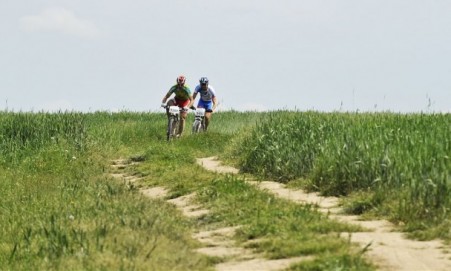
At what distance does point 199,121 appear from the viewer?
25297 mm

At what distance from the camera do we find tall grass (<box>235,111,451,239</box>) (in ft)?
33.9

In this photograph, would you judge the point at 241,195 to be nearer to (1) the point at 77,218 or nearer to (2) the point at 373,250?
A: (1) the point at 77,218

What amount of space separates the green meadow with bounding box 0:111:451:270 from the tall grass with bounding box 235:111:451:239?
0.02 meters

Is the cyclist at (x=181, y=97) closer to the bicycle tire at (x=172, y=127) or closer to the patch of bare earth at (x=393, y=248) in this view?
the bicycle tire at (x=172, y=127)

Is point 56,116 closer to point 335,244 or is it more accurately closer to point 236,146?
point 236,146

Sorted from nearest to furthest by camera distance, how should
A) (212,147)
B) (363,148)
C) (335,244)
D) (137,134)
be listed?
(335,244) → (363,148) → (212,147) → (137,134)

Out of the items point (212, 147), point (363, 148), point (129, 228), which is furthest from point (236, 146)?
point (129, 228)

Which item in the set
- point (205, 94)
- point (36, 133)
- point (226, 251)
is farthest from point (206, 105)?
point (226, 251)

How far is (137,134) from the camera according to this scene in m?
27.7

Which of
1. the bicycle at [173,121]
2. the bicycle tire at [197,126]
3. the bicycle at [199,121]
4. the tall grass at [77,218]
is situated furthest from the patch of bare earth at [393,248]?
the bicycle tire at [197,126]

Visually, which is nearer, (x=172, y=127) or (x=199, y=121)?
(x=172, y=127)

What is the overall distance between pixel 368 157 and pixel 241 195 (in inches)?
86.0

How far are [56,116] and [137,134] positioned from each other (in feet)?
11.4

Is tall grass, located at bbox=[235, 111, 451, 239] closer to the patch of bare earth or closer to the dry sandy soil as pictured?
the patch of bare earth
